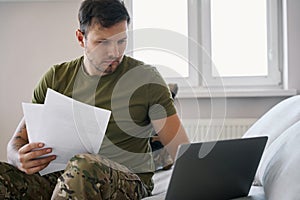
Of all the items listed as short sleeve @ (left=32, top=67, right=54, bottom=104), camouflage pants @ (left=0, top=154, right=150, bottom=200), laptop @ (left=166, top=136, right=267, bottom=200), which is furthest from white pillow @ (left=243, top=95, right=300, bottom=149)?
short sleeve @ (left=32, top=67, right=54, bottom=104)

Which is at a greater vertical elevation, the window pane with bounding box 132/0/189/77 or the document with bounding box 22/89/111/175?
the window pane with bounding box 132/0/189/77

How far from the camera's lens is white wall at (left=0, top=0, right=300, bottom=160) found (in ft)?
8.98

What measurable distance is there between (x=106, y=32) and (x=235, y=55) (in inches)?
59.4

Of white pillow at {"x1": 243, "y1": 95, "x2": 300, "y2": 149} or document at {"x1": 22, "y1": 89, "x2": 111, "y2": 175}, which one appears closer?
document at {"x1": 22, "y1": 89, "x2": 111, "y2": 175}

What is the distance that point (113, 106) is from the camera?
1.37 metres

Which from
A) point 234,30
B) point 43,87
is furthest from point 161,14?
point 43,87

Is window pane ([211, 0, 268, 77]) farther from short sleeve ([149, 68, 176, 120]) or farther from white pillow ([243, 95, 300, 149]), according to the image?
short sleeve ([149, 68, 176, 120])

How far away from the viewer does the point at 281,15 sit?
2.65 metres

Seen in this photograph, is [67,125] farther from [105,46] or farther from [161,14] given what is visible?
[161,14]

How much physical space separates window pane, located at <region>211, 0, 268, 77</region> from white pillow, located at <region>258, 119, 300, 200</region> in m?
1.46

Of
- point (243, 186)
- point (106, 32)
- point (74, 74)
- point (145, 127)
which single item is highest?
point (106, 32)

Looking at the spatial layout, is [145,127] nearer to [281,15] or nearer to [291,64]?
[291,64]

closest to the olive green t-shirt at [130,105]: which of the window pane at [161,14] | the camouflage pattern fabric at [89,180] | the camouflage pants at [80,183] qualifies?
the camouflage pants at [80,183]

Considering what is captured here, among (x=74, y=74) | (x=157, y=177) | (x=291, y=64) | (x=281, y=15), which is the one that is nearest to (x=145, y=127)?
(x=74, y=74)
